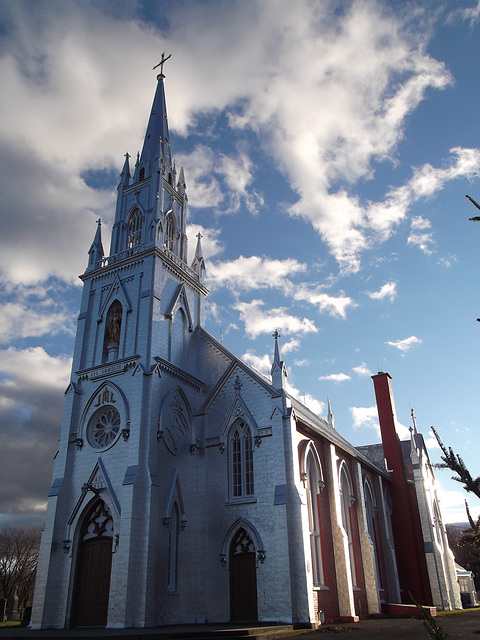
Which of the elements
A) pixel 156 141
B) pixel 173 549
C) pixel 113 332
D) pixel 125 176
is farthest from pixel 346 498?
pixel 156 141

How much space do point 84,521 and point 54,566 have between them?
224 centimetres

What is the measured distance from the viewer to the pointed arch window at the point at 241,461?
2514 centimetres

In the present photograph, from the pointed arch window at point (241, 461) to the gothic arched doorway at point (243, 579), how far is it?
186 centimetres

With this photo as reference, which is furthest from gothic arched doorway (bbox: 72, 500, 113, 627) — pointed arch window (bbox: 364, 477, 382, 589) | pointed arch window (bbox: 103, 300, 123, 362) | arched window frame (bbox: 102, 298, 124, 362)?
pointed arch window (bbox: 364, 477, 382, 589)

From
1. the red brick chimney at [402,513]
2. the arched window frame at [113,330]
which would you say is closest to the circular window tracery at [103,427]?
the arched window frame at [113,330]

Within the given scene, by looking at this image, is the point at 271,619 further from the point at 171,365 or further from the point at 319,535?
the point at 171,365

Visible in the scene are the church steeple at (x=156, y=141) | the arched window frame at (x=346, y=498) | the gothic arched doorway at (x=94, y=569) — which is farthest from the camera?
the church steeple at (x=156, y=141)

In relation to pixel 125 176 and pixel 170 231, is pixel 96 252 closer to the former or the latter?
pixel 170 231

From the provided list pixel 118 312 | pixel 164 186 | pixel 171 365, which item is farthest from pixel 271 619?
pixel 164 186

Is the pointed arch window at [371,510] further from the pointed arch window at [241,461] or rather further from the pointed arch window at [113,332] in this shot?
the pointed arch window at [113,332]

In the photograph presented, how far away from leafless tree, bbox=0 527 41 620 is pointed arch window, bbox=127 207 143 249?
51161mm

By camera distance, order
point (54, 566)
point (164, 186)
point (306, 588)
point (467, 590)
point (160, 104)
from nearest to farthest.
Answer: point (306, 588)
point (54, 566)
point (164, 186)
point (160, 104)
point (467, 590)

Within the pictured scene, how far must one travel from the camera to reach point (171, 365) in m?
26.9

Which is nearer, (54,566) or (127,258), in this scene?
(54,566)
